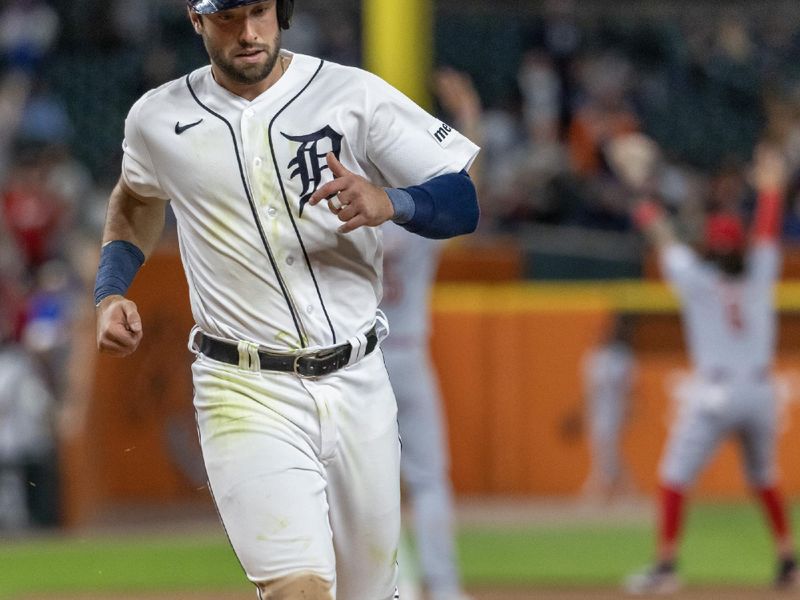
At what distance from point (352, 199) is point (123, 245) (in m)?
0.95

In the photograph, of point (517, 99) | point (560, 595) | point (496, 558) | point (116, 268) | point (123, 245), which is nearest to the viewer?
point (116, 268)

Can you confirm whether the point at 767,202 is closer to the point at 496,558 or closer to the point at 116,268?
the point at 496,558

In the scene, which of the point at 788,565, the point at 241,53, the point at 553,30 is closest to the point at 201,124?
the point at 241,53

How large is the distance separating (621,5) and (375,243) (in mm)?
14498

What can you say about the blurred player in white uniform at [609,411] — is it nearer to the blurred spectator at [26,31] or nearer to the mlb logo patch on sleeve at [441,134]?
the blurred spectator at [26,31]

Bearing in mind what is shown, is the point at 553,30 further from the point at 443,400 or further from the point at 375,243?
the point at 375,243

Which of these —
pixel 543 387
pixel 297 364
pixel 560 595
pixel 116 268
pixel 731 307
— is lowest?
pixel 560 595

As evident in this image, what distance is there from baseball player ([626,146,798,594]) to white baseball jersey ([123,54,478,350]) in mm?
4478

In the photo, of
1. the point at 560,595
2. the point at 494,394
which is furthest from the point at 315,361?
the point at 494,394

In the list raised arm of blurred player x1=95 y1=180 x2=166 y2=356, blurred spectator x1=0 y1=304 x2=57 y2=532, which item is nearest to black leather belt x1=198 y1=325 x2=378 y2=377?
raised arm of blurred player x1=95 y1=180 x2=166 y2=356

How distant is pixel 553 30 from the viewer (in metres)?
17.5

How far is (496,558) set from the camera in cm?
936

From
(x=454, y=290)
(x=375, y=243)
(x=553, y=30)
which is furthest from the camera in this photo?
(x=553, y=30)

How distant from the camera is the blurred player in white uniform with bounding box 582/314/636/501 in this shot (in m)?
11.4
